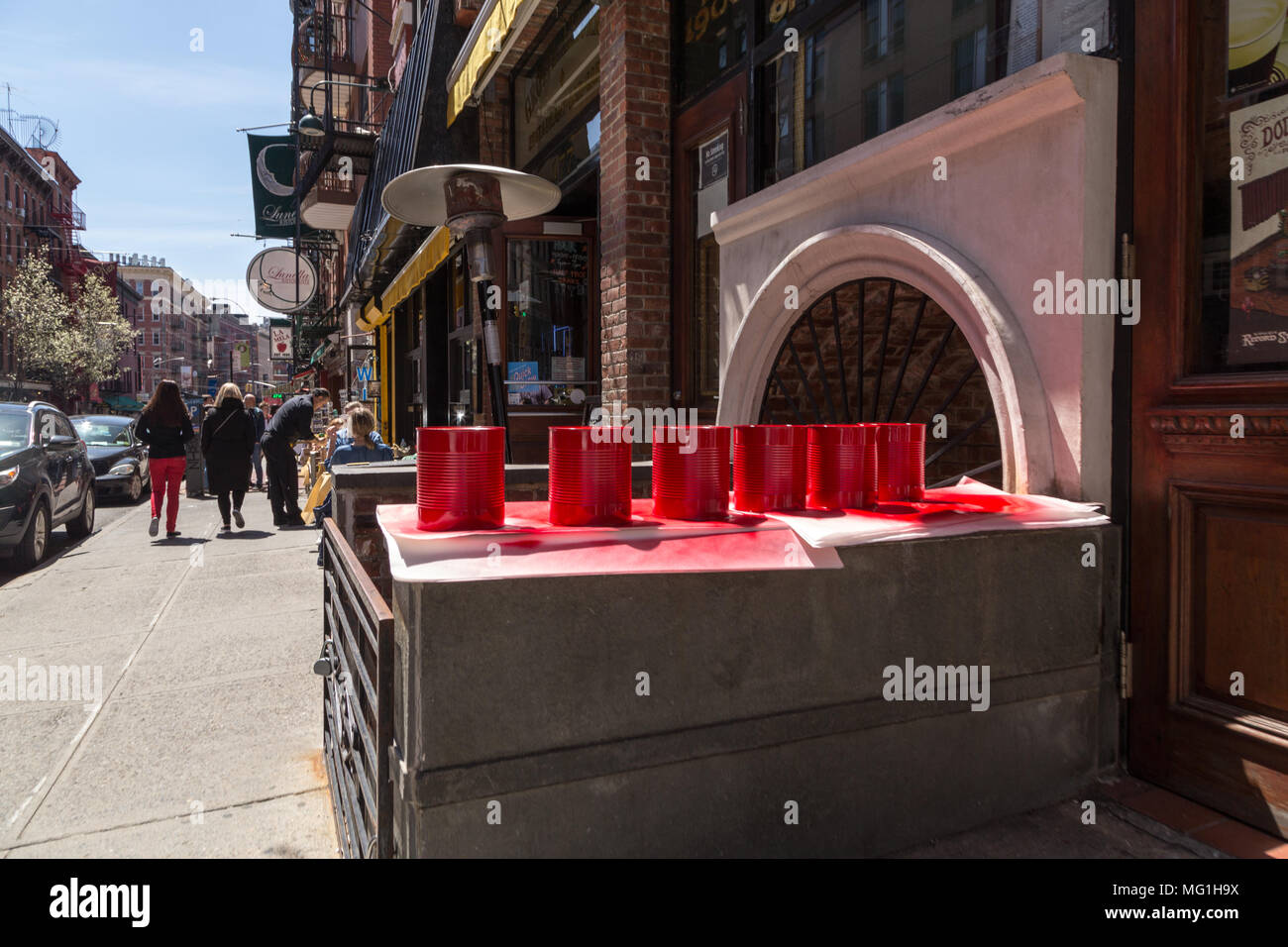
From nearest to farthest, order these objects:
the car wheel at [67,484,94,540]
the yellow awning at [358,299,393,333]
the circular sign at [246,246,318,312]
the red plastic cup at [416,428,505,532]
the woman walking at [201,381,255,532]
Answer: the red plastic cup at [416,428,505,532], the car wheel at [67,484,94,540], the woman walking at [201,381,255,532], the yellow awning at [358,299,393,333], the circular sign at [246,246,318,312]

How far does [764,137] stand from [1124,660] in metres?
3.40

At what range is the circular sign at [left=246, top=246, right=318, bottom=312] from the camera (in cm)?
1795

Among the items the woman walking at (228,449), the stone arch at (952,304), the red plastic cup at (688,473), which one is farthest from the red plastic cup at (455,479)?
the woman walking at (228,449)

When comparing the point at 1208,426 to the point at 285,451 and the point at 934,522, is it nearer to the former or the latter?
the point at 934,522

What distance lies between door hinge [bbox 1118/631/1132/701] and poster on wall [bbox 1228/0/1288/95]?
1656mm

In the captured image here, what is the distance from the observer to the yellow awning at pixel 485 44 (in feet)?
18.2

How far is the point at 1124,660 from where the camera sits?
2.63m

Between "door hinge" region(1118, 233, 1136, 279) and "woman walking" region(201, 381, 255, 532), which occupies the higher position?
"door hinge" region(1118, 233, 1136, 279)

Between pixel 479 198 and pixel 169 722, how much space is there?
318cm

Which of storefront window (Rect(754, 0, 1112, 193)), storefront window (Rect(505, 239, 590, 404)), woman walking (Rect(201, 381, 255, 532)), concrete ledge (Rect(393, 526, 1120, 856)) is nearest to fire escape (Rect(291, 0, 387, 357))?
woman walking (Rect(201, 381, 255, 532))

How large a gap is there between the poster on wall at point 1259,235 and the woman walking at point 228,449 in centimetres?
1041

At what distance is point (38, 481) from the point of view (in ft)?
28.4

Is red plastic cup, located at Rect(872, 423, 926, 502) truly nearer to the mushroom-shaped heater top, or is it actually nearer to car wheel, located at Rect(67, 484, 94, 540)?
the mushroom-shaped heater top

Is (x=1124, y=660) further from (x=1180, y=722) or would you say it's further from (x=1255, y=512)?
(x=1255, y=512)
